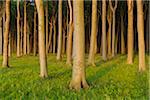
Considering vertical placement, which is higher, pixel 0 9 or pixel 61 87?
pixel 0 9

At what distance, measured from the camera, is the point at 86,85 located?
11070 millimetres

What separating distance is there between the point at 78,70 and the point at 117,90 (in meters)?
1.44

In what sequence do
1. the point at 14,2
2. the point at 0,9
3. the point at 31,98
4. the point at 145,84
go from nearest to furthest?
1. the point at 31,98
2. the point at 145,84
3. the point at 0,9
4. the point at 14,2

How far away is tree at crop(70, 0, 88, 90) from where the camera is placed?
11.0m

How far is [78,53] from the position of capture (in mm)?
11227

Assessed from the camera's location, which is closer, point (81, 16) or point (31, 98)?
point (31, 98)

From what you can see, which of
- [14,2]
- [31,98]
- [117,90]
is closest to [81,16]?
[117,90]

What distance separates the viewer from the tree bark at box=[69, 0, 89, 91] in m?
11.0

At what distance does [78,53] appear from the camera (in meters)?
11.2

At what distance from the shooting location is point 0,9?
36562 millimetres

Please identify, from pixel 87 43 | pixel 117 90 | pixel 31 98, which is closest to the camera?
pixel 31 98

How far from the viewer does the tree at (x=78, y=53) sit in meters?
11.0

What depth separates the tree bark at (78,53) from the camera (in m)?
11.0

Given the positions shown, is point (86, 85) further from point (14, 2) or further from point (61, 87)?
point (14, 2)
